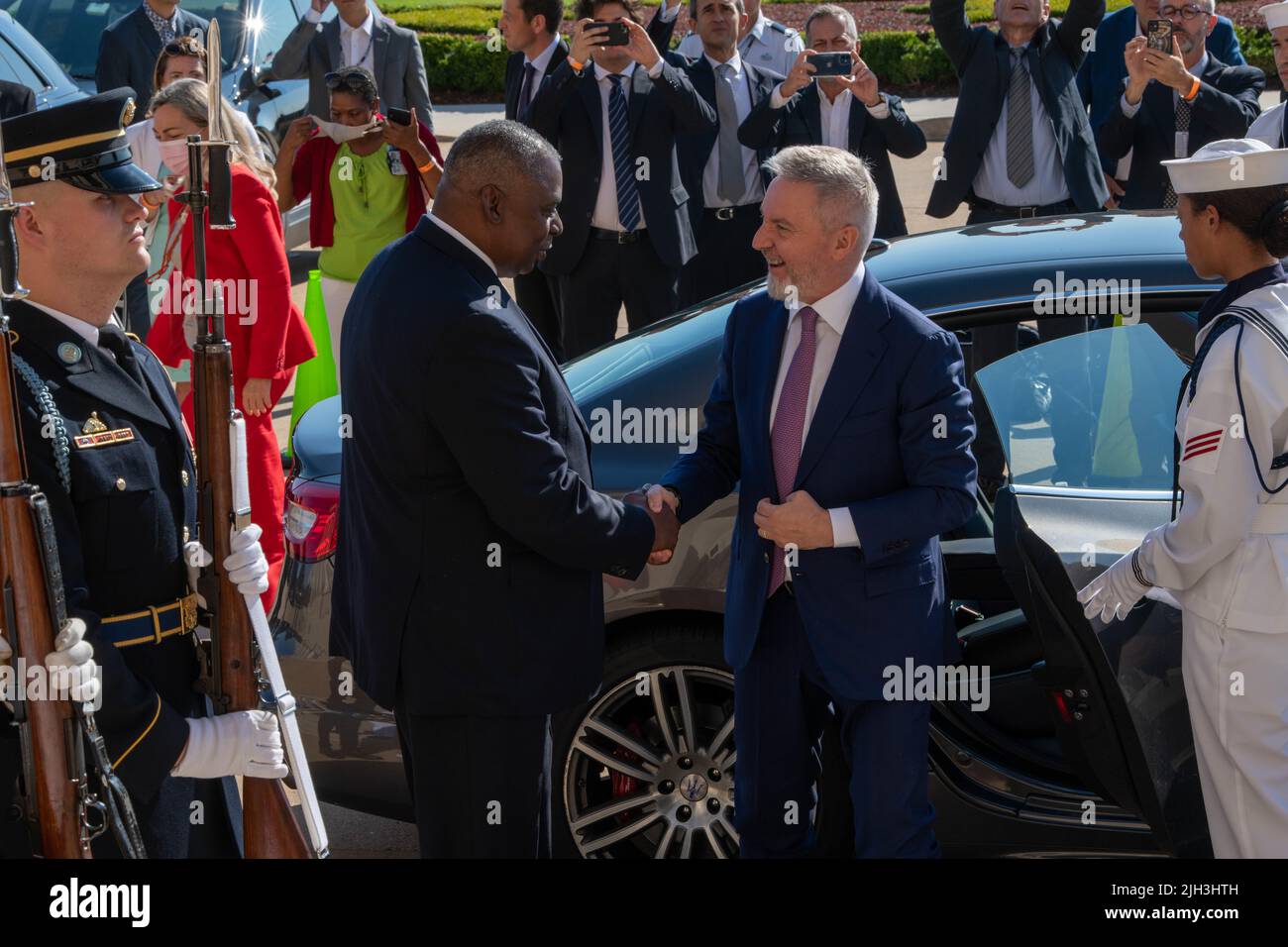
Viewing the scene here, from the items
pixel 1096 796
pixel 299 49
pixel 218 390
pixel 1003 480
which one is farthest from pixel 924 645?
pixel 299 49

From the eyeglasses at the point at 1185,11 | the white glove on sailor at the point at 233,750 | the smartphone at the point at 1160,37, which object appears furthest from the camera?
the eyeglasses at the point at 1185,11

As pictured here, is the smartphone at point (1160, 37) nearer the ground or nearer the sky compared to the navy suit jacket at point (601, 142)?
nearer the sky

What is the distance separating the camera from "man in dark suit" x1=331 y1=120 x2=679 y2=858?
3217 mm

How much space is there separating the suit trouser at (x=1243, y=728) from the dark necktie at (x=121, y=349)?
7.47 ft

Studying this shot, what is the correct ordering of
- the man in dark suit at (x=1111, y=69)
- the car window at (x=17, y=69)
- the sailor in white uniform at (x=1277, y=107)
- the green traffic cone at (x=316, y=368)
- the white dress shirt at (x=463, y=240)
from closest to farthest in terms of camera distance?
1. the white dress shirt at (x=463, y=240)
2. the sailor in white uniform at (x=1277, y=107)
3. the green traffic cone at (x=316, y=368)
4. the man in dark suit at (x=1111, y=69)
5. the car window at (x=17, y=69)

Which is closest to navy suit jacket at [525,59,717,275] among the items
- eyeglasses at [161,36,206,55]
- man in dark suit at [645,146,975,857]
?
eyeglasses at [161,36,206,55]

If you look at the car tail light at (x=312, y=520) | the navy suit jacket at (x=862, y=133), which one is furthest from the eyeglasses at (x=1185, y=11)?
the car tail light at (x=312, y=520)

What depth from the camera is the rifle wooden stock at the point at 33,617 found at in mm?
2537

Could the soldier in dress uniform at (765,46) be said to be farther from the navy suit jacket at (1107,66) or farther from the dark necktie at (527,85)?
the navy suit jacket at (1107,66)

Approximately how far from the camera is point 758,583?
370 cm

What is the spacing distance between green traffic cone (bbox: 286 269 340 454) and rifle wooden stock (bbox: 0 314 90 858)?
13.0 feet

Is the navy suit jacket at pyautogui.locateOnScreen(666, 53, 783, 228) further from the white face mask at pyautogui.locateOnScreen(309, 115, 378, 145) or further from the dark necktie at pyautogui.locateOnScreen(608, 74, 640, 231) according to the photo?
the white face mask at pyautogui.locateOnScreen(309, 115, 378, 145)

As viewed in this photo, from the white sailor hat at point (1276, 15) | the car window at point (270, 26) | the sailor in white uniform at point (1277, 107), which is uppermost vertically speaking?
the car window at point (270, 26)
